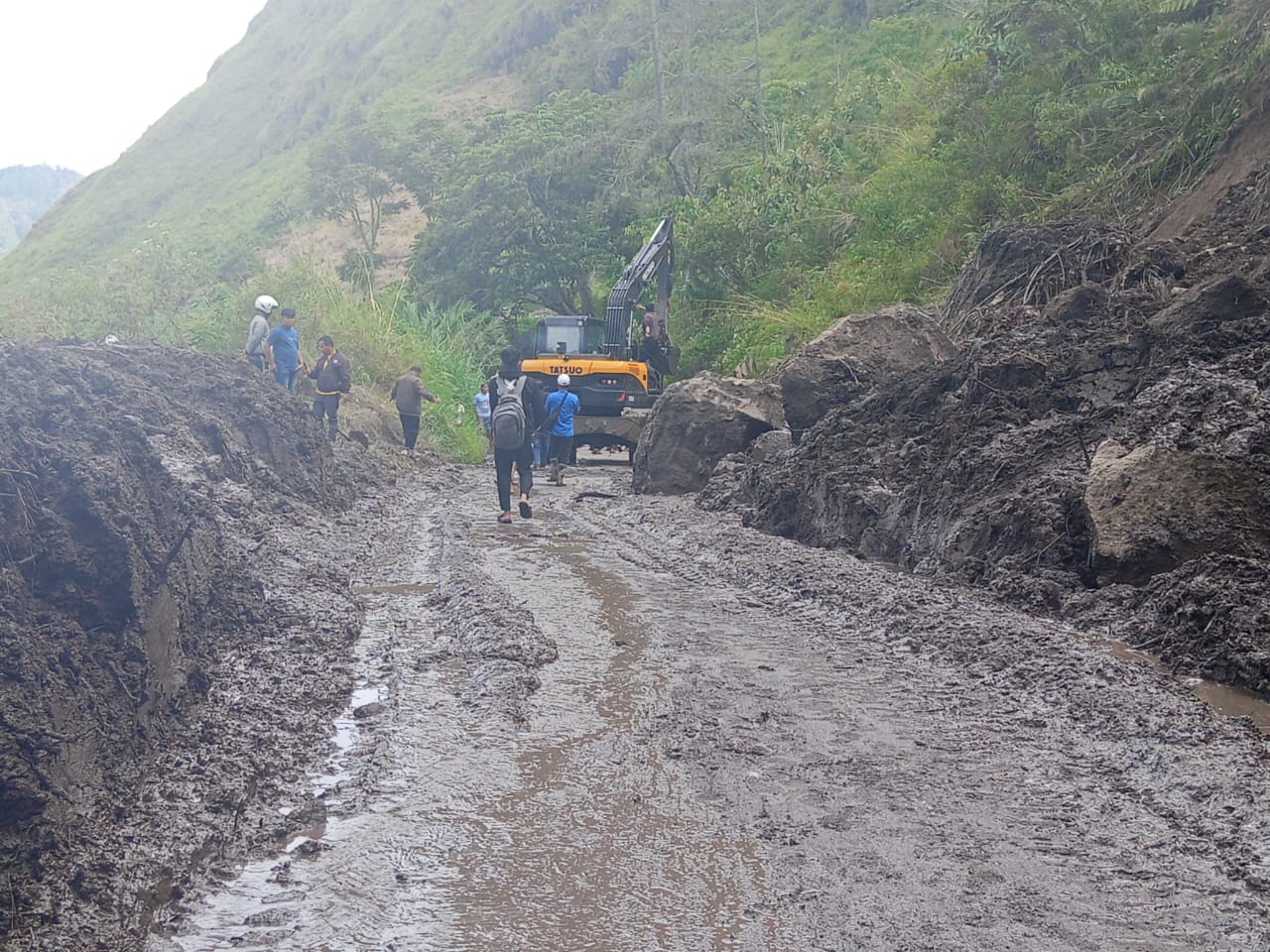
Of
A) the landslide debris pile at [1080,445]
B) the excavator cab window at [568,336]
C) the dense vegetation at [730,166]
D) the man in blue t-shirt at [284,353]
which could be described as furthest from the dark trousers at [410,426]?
the landslide debris pile at [1080,445]

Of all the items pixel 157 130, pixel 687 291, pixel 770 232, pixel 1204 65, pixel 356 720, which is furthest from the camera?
pixel 157 130

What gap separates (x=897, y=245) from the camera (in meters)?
23.5

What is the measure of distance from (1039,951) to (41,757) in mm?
3317

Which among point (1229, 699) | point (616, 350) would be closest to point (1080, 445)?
point (1229, 699)

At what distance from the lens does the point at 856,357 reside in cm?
1590

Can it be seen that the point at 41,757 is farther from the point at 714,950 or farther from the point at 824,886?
the point at 824,886

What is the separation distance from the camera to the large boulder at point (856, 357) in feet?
51.9

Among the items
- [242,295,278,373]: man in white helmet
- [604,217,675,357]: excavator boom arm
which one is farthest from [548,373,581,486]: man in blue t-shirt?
[604,217,675,357]: excavator boom arm

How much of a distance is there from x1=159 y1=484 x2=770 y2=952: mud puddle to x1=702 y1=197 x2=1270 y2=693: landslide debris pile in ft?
9.87

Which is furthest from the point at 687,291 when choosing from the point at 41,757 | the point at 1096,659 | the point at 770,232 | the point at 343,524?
the point at 41,757

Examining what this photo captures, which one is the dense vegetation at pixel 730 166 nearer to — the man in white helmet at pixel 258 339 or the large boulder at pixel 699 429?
the large boulder at pixel 699 429

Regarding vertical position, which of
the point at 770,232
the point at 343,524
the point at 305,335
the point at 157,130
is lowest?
the point at 343,524

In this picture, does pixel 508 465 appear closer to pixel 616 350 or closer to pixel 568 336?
pixel 616 350

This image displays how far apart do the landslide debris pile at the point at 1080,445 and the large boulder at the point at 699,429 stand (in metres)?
0.94
